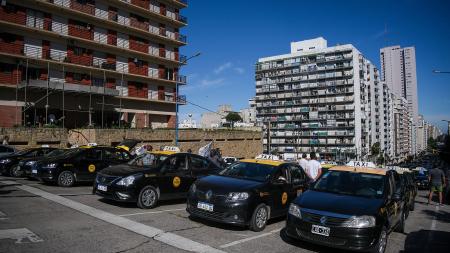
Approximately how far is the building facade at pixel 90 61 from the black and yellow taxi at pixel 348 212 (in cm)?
2543

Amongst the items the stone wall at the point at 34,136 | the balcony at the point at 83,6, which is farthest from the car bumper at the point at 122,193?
the balcony at the point at 83,6

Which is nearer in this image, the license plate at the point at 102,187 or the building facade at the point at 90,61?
the license plate at the point at 102,187

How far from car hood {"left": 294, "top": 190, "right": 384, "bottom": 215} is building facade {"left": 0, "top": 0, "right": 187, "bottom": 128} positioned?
2583 centimetres

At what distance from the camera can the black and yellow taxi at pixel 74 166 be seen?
1255 centimetres

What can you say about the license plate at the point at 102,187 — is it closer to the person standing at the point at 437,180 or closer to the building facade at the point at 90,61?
the person standing at the point at 437,180

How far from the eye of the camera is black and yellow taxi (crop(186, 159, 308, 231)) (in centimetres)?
729

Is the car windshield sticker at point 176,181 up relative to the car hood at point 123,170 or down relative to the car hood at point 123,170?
down

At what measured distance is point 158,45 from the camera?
145 feet

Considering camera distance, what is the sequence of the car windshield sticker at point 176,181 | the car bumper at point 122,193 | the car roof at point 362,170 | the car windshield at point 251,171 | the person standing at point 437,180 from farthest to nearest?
1. the person standing at point 437,180
2. the car windshield sticker at point 176,181
3. the car bumper at point 122,193
4. the car windshield at point 251,171
5. the car roof at point 362,170

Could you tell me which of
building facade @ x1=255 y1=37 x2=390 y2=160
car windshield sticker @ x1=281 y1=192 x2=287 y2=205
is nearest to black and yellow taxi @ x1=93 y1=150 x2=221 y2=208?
car windshield sticker @ x1=281 y1=192 x2=287 y2=205

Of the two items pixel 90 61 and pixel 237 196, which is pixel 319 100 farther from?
pixel 237 196

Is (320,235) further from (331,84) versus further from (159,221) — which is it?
(331,84)

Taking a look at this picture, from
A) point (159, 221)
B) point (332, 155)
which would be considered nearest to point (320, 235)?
point (159, 221)

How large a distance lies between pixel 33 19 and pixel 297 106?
7675 centimetres
